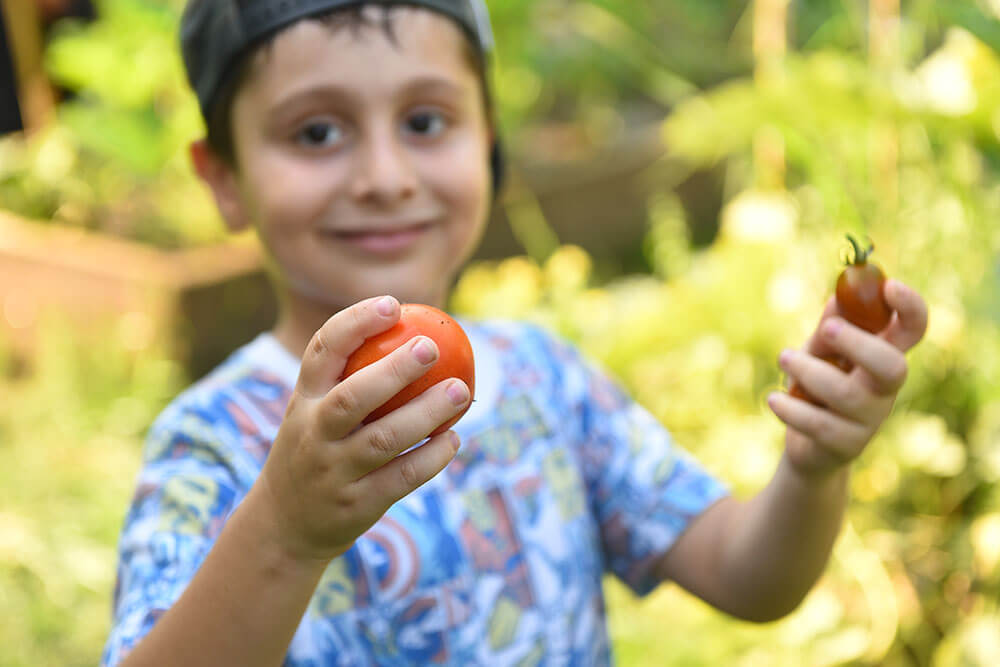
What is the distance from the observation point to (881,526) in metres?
1.92

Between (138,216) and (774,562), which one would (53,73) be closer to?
(138,216)

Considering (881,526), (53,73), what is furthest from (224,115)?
(53,73)

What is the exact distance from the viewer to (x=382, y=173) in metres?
0.97

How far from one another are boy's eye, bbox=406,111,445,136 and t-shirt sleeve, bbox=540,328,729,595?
13.5 inches

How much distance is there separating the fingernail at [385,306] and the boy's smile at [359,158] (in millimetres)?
341

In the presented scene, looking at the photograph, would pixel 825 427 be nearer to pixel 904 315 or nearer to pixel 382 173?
pixel 904 315

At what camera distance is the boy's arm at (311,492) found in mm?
661

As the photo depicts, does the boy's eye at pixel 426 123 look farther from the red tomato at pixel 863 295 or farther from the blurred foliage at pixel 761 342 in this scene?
A: the blurred foliage at pixel 761 342

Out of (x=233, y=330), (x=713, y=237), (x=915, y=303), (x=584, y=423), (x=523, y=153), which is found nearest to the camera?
(x=915, y=303)

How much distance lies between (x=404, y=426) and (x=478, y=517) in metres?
0.39

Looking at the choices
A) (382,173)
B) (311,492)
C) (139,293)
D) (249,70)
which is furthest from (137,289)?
(311,492)

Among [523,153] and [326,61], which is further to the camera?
[523,153]

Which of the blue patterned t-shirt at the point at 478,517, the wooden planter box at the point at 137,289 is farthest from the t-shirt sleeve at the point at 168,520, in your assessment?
the wooden planter box at the point at 137,289

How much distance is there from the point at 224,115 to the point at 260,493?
52 centimetres
